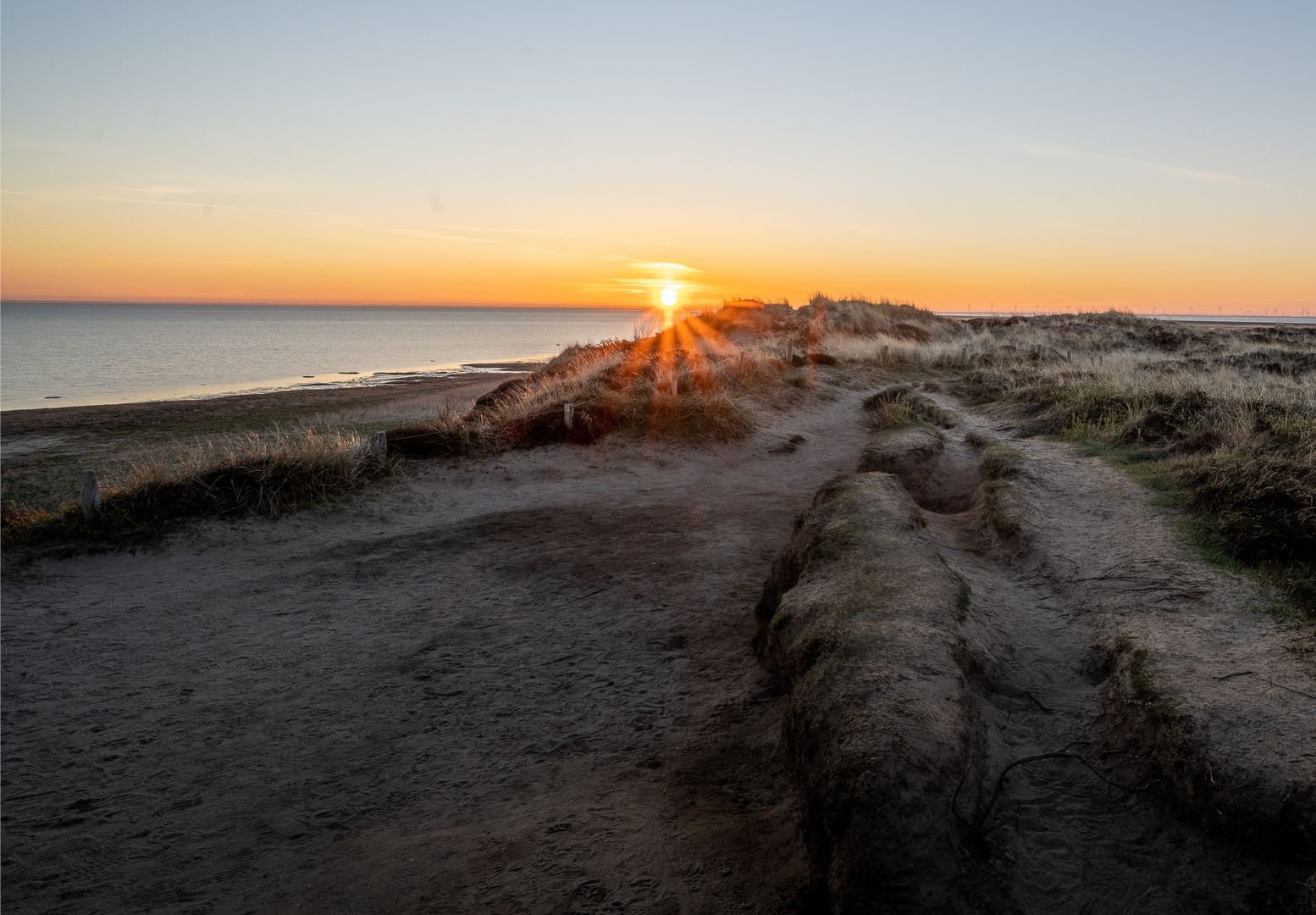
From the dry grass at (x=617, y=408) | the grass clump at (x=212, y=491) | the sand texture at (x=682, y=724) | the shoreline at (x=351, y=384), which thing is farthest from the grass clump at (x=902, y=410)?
the shoreline at (x=351, y=384)

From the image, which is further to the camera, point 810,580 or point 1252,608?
point 810,580

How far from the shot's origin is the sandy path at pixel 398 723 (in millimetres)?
4105

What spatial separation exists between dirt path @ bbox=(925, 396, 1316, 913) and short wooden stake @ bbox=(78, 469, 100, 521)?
10888 millimetres

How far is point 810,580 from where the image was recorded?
6121 millimetres

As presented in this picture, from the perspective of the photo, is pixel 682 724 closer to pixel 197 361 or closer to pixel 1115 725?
pixel 1115 725

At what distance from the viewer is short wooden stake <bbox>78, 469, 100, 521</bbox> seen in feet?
31.3

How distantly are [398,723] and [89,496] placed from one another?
6960 millimetres

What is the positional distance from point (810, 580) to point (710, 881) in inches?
110

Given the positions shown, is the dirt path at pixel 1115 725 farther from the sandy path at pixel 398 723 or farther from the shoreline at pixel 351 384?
the shoreline at pixel 351 384

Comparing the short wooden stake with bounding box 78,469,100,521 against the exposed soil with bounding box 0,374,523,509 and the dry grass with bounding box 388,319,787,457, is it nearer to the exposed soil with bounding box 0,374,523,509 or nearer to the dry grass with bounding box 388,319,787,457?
the dry grass with bounding box 388,319,787,457

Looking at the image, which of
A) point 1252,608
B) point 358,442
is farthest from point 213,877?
point 358,442

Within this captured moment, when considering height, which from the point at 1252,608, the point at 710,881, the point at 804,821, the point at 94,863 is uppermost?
the point at 1252,608

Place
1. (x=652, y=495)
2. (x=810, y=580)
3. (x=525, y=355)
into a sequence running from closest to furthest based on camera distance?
(x=810, y=580), (x=652, y=495), (x=525, y=355)

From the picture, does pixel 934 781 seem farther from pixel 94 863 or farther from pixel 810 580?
pixel 94 863
